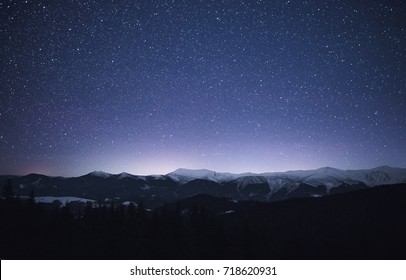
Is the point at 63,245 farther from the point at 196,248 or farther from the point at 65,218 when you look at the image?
the point at 196,248

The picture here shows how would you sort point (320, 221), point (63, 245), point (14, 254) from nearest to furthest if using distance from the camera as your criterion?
point (14, 254)
point (63, 245)
point (320, 221)

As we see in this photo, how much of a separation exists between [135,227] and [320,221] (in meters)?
183

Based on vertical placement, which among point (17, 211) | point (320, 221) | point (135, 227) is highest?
point (17, 211)

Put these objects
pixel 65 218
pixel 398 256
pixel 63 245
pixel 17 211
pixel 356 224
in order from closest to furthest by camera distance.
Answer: pixel 63 245 → pixel 17 211 → pixel 65 218 → pixel 398 256 → pixel 356 224

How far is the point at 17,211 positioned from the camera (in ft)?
153
